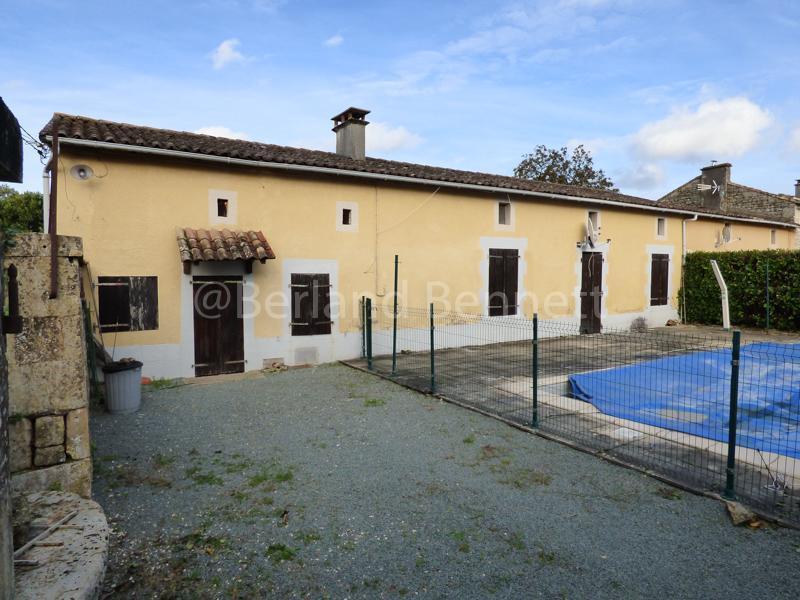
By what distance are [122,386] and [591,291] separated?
1163 centimetres

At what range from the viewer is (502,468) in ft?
14.5

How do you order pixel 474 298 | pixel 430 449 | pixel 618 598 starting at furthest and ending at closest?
pixel 474 298 < pixel 430 449 < pixel 618 598

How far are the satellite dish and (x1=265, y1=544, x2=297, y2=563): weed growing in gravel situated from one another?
6.73 m

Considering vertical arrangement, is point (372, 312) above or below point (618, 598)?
above

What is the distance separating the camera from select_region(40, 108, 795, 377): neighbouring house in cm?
759

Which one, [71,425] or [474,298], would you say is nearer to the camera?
[71,425]

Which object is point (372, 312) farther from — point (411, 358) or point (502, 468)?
point (502, 468)

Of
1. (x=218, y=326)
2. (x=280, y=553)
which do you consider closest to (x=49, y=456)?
(x=280, y=553)

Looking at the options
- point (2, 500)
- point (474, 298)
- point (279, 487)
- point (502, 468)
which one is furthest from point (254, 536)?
point (474, 298)

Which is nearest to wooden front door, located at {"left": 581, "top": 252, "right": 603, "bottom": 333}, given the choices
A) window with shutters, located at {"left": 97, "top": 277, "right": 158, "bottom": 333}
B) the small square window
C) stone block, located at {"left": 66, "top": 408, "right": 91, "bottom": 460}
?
the small square window

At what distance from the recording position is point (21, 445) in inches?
131

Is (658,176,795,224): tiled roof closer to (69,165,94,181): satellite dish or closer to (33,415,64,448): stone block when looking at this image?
(69,165,94,181): satellite dish

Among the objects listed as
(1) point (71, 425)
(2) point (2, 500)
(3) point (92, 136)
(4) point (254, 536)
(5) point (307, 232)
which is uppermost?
(3) point (92, 136)

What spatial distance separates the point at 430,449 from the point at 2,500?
149 inches
